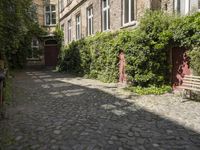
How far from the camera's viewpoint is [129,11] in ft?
49.3

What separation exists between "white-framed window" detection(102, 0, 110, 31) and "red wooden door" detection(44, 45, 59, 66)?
51.2 feet

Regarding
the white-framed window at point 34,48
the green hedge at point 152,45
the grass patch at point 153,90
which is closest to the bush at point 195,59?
the green hedge at point 152,45

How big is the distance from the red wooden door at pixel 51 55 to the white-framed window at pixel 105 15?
1561 cm

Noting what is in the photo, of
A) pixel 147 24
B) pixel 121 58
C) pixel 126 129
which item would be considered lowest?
pixel 126 129

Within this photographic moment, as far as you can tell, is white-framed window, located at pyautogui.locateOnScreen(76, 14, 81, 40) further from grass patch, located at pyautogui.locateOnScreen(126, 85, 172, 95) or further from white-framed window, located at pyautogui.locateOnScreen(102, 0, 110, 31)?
grass patch, located at pyautogui.locateOnScreen(126, 85, 172, 95)

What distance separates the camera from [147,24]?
1153 cm

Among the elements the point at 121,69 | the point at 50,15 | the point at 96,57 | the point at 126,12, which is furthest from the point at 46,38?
the point at 121,69

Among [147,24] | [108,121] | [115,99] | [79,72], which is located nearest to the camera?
[108,121]

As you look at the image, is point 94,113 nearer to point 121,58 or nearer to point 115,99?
point 115,99

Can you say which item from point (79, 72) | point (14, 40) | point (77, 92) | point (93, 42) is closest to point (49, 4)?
point (79, 72)

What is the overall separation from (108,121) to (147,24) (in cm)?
562

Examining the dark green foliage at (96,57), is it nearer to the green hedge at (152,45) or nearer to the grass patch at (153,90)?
the green hedge at (152,45)

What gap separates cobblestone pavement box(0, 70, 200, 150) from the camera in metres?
5.48

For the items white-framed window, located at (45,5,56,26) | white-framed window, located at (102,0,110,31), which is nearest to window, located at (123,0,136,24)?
white-framed window, located at (102,0,110,31)
